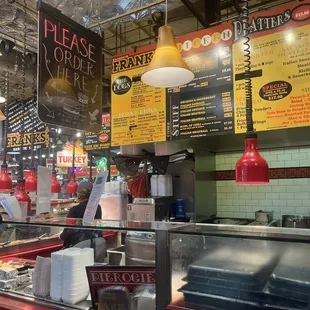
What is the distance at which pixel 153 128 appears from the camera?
3.89 meters

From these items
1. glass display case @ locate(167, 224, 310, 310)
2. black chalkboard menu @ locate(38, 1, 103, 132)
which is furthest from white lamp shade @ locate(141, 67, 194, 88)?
glass display case @ locate(167, 224, 310, 310)

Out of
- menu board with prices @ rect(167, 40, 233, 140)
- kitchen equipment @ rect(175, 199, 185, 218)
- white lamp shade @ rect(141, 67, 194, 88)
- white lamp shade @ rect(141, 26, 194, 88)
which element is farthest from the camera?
kitchen equipment @ rect(175, 199, 185, 218)

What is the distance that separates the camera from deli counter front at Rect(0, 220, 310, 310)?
1328mm

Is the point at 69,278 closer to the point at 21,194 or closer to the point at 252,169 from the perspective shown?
the point at 252,169

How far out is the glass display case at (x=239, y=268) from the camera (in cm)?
130

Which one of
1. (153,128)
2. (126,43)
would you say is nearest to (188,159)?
(153,128)

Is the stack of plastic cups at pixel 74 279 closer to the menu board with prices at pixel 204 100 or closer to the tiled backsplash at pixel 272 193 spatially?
the menu board with prices at pixel 204 100

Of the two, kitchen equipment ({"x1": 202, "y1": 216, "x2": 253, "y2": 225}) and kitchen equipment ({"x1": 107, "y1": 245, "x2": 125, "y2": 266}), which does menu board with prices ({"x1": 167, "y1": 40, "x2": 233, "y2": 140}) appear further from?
kitchen equipment ({"x1": 107, "y1": 245, "x2": 125, "y2": 266})

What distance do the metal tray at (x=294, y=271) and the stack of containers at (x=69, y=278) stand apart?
1.06m

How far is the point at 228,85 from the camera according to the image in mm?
3445

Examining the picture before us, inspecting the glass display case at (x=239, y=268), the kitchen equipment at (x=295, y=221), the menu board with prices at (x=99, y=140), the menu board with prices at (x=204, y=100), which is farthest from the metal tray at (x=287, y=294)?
the menu board with prices at (x=99, y=140)

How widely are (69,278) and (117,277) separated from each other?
1.14 ft

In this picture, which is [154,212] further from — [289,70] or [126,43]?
[126,43]

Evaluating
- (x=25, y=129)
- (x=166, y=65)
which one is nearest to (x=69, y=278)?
(x=166, y=65)
